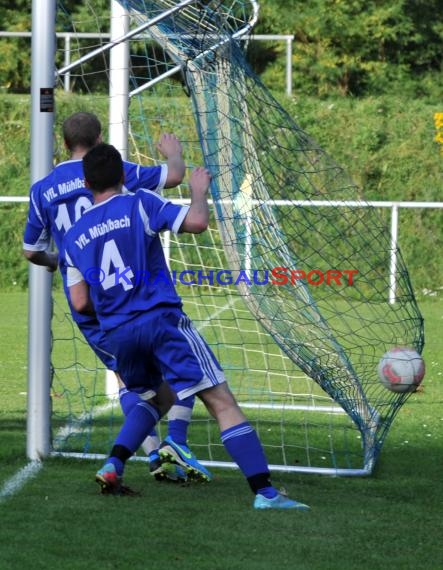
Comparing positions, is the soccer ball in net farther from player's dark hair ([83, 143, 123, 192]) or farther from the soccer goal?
player's dark hair ([83, 143, 123, 192])

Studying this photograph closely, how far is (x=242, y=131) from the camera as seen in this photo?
6.52 m

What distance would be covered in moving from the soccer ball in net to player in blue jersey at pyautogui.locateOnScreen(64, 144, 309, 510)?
1.23m

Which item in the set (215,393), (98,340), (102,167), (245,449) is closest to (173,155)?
(102,167)

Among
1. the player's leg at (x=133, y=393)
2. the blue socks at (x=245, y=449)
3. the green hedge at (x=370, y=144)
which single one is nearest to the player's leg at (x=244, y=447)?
the blue socks at (x=245, y=449)

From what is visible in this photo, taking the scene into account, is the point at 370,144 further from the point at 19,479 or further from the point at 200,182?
the point at 200,182

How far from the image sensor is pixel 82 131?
5.79 m

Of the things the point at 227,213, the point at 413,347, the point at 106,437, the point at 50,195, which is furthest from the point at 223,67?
the point at 106,437

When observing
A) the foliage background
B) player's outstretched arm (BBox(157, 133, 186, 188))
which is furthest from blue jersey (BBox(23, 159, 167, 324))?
the foliage background

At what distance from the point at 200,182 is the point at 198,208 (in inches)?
4.9

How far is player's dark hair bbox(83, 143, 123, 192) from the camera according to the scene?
521 centimetres

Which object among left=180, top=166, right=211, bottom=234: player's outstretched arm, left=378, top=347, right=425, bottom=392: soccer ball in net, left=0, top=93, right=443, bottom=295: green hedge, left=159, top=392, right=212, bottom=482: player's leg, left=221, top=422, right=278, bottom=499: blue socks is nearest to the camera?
left=180, top=166, right=211, bottom=234: player's outstretched arm

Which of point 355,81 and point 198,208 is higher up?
point 355,81

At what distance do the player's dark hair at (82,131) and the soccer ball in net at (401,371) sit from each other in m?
1.96

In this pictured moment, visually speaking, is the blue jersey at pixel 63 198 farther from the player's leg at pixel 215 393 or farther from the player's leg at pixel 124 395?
the player's leg at pixel 215 393
